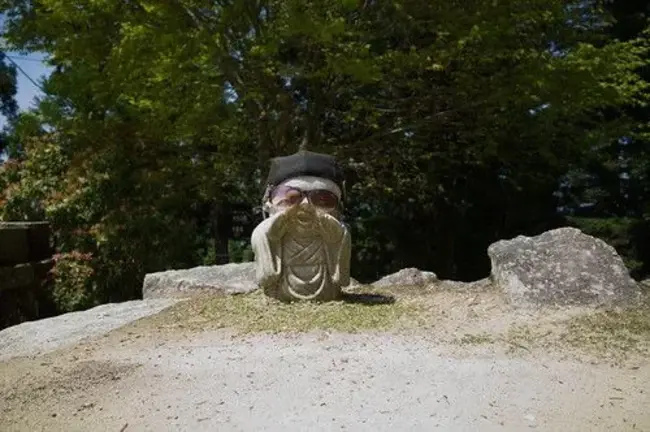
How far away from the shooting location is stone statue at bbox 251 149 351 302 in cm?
613

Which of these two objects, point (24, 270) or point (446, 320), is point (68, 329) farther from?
point (24, 270)

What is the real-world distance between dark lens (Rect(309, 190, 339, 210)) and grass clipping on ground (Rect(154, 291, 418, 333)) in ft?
2.91

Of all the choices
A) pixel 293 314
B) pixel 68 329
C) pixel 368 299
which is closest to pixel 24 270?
pixel 68 329

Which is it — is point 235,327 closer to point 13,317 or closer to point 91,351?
point 91,351

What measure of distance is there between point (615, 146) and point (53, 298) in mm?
9882

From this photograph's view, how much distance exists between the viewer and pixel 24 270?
8727 mm

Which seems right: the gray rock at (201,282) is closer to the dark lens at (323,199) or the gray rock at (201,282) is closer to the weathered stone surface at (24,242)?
the dark lens at (323,199)

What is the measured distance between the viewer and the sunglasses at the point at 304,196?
20.7 ft

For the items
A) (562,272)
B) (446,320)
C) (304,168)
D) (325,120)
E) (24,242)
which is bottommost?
(446,320)

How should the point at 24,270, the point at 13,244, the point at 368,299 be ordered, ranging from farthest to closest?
1. the point at 24,270
2. the point at 13,244
3. the point at 368,299

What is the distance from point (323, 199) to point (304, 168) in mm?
343

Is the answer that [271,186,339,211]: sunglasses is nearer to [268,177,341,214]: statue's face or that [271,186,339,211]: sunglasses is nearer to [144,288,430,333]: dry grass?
[268,177,341,214]: statue's face

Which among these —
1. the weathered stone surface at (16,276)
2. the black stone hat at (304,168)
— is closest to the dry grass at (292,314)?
the black stone hat at (304,168)

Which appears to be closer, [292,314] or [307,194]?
[292,314]
